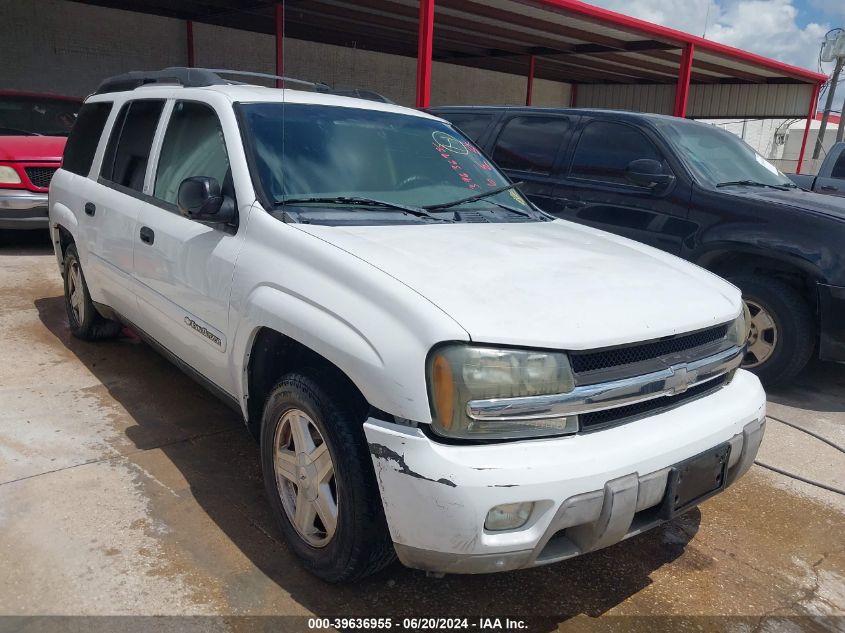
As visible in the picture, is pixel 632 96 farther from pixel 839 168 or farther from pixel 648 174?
pixel 648 174

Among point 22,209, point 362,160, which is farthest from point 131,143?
point 22,209

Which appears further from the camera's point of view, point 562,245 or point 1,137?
point 1,137

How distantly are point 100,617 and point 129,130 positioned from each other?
9.38ft

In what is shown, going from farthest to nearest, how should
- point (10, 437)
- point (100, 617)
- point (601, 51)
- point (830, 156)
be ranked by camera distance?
1. point (601, 51)
2. point (830, 156)
3. point (10, 437)
4. point (100, 617)

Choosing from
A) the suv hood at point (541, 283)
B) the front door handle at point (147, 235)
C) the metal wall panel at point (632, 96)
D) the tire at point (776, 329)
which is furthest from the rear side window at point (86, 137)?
the metal wall panel at point (632, 96)

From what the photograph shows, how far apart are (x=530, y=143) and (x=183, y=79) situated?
125 inches

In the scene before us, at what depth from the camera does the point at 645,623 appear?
2.52 metres

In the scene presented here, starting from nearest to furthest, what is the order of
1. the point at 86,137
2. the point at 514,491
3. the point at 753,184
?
the point at 514,491 < the point at 86,137 < the point at 753,184

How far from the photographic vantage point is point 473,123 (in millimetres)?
6527

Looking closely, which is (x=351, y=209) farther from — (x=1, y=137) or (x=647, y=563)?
(x=1, y=137)

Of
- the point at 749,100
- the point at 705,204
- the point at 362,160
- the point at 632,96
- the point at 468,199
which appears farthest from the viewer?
the point at 632,96

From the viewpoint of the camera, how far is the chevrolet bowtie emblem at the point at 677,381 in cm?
242

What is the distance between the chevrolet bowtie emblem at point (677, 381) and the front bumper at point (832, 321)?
2677 millimetres

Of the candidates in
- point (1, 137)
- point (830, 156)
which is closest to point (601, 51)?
point (830, 156)
